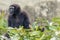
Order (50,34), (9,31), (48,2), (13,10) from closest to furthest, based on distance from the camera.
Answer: (50,34) < (9,31) < (13,10) < (48,2)

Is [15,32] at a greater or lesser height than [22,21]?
greater

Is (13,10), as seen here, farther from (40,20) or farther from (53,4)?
(53,4)

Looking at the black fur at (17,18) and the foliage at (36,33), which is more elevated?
the foliage at (36,33)

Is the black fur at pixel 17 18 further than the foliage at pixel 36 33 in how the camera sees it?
Yes

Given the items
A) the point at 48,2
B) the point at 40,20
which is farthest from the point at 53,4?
the point at 40,20

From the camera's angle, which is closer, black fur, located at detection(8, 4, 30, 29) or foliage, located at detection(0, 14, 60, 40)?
foliage, located at detection(0, 14, 60, 40)

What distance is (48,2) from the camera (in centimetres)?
1263

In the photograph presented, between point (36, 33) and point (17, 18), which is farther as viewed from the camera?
point (17, 18)

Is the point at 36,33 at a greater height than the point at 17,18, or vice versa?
the point at 36,33

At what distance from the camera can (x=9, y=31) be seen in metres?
2.45

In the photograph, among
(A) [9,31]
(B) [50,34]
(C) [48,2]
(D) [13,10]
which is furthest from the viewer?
(C) [48,2]

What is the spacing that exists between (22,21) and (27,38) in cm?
502

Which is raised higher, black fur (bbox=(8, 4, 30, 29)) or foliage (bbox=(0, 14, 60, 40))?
foliage (bbox=(0, 14, 60, 40))

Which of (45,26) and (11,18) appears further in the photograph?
(11,18)
